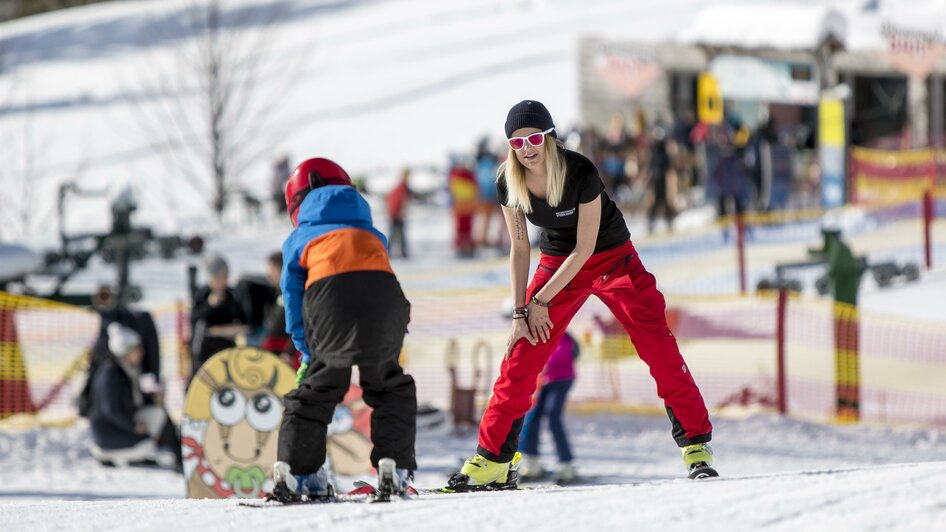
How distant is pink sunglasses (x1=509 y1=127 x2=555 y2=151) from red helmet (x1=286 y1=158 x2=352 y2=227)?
678 mm

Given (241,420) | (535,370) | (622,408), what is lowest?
(622,408)

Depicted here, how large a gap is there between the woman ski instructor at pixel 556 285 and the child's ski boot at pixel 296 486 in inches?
25.5

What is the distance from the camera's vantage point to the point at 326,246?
5332mm

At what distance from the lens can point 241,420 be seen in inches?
316

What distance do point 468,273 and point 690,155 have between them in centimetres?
501

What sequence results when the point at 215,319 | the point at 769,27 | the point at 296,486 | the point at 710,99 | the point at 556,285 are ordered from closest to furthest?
the point at 296,486, the point at 556,285, the point at 215,319, the point at 769,27, the point at 710,99

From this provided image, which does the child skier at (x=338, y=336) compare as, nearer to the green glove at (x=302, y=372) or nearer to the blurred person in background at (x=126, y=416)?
the green glove at (x=302, y=372)

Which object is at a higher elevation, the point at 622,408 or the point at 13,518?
the point at 13,518

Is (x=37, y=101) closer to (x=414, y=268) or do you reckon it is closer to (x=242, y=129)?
(x=242, y=129)

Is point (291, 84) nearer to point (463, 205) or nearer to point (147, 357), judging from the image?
point (463, 205)

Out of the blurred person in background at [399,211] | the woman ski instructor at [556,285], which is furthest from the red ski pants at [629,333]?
the blurred person in background at [399,211]

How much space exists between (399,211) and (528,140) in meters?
14.5

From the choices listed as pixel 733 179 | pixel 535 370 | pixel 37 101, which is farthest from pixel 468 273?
pixel 37 101

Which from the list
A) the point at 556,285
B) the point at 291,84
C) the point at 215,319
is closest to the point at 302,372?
the point at 556,285
